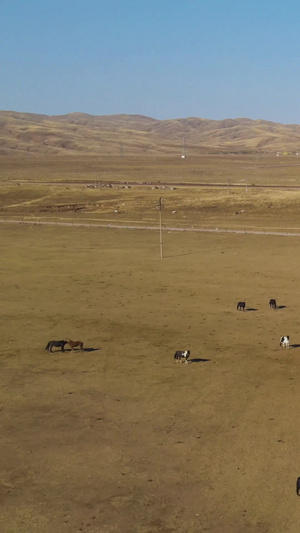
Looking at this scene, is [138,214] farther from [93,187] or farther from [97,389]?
[97,389]

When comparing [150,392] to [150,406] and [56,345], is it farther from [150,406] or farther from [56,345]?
[56,345]

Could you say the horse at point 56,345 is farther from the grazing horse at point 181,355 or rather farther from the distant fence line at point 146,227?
the distant fence line at point 146,227

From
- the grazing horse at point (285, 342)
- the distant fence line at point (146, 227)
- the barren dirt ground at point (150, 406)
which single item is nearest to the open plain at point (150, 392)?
the barren dirt ground at point (150, 406)

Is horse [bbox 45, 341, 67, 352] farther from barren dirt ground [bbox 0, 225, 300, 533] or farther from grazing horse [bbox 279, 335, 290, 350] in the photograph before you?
grazing horse [bbox 279, 335, 290, 350]

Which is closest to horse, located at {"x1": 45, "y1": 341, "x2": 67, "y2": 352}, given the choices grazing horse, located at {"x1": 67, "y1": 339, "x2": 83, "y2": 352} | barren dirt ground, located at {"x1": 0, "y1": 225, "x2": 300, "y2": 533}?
grazing horse, located at {"x1": 67, "y1": 339, "x2": 83, "y2": 352}

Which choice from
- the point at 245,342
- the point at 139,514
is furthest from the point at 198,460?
the point at 245,342
